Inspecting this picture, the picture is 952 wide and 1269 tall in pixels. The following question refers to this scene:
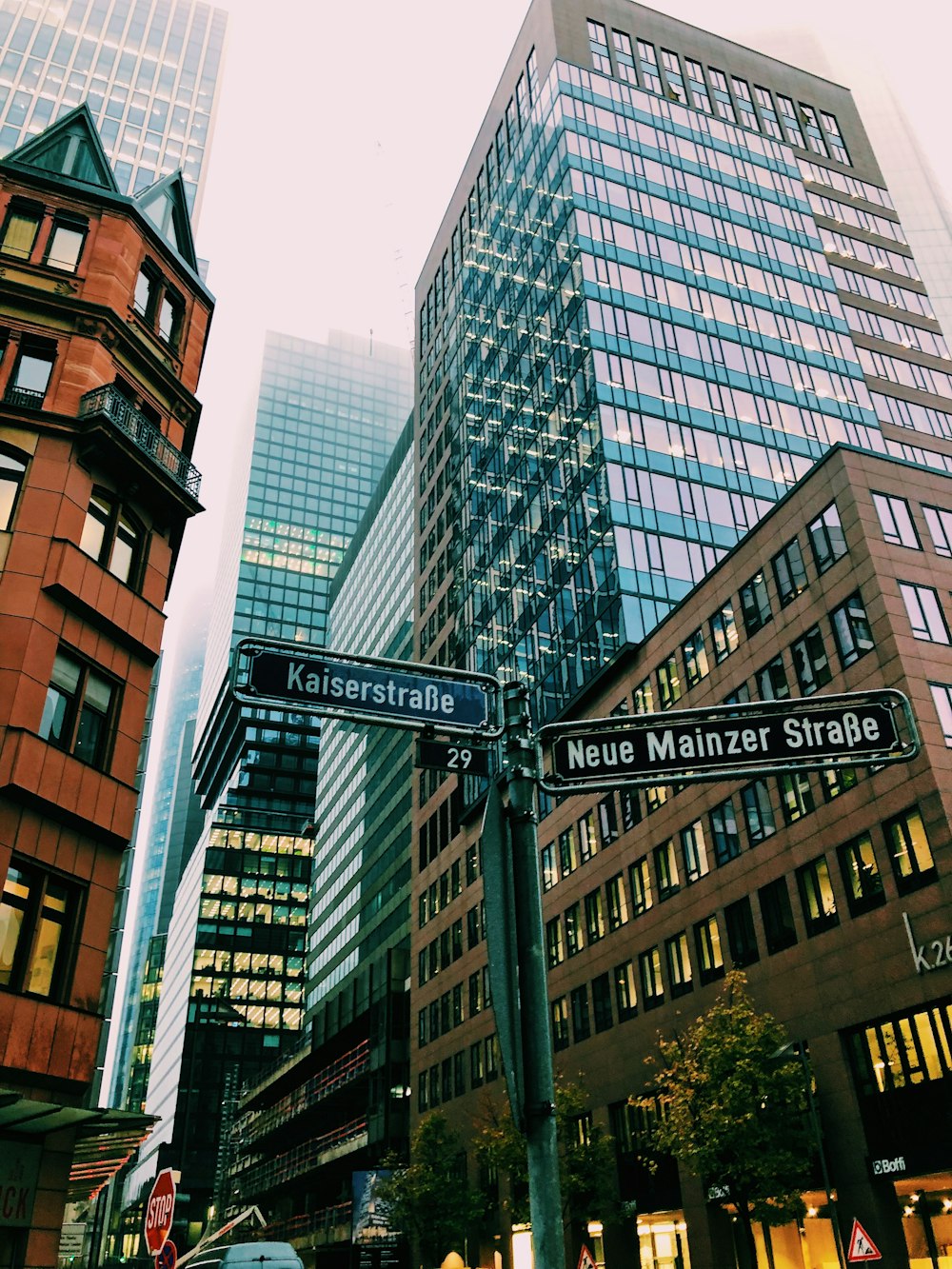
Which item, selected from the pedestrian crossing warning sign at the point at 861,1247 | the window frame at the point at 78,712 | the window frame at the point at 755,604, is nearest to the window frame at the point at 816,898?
the window frame at the point at 755,604

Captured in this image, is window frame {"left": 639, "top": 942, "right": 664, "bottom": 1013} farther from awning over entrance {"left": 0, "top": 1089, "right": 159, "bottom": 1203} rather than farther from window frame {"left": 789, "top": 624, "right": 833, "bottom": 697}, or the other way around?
awning over entrance {"left": 0, "top": 1089, "right": 159, "bottom": 1203}

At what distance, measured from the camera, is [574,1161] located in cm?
3969

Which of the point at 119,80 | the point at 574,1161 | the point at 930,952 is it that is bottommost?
the point at 574,1161

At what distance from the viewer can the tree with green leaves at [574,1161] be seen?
39.8m

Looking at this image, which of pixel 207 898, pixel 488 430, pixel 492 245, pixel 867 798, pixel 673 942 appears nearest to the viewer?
pixel 867 798

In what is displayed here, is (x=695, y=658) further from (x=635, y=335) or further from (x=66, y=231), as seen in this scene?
(x=66, y=231)

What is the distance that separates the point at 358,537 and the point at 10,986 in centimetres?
12777

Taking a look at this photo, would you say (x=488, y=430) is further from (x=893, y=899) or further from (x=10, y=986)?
(x=10, y=986)

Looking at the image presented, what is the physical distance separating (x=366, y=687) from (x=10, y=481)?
1973 centimetres

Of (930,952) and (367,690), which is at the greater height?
(930,952)

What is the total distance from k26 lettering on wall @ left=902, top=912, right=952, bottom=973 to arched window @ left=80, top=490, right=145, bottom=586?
24.8 metres

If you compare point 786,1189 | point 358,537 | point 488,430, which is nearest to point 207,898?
point 358,537

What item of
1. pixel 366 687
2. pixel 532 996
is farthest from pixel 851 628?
pixel 532 996

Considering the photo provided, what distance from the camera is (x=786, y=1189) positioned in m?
29.4
